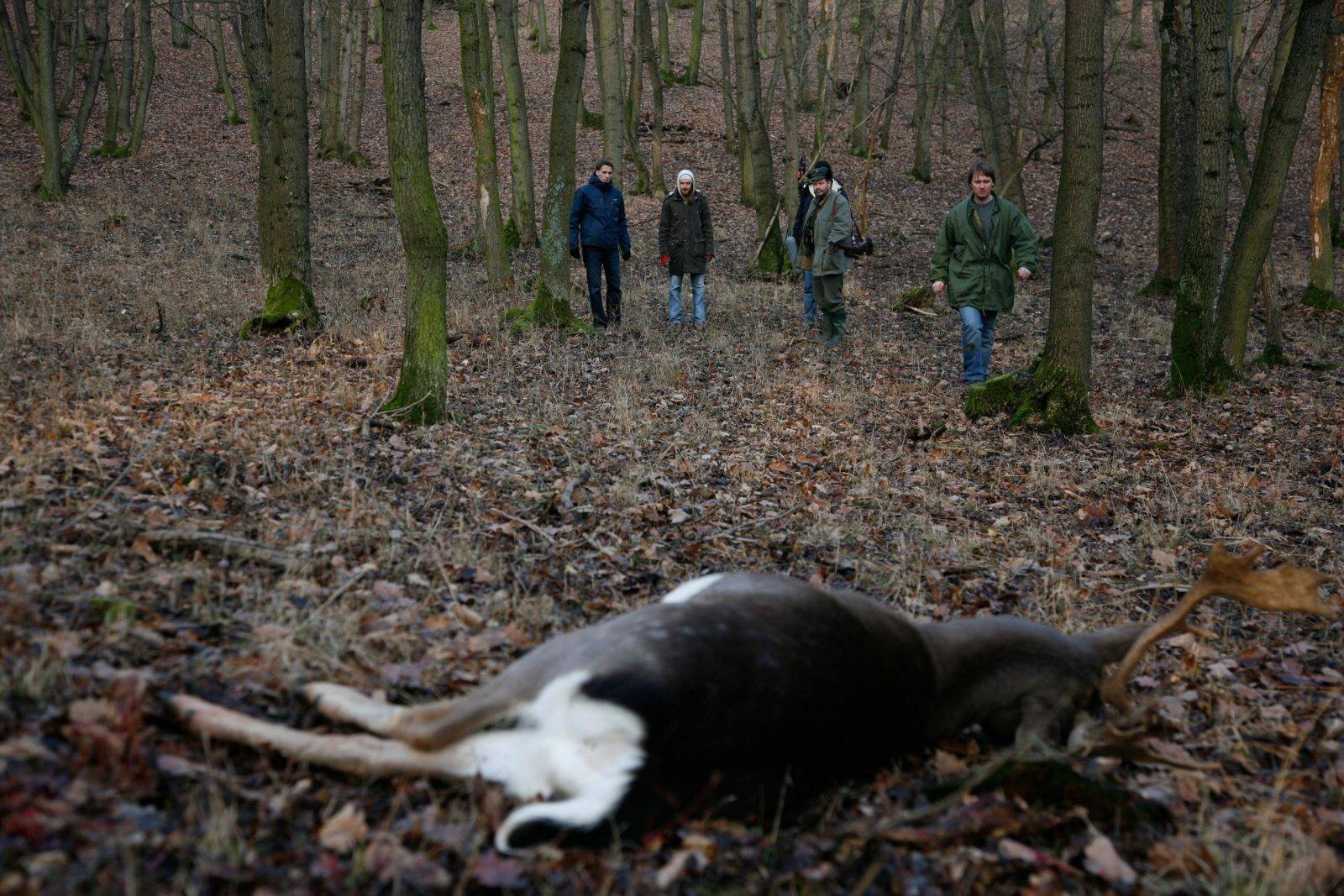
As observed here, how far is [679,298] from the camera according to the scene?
539 inches

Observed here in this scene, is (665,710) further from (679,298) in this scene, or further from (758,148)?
(758,148)

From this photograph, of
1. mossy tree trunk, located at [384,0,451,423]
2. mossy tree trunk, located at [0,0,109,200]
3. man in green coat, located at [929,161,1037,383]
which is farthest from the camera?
mossy tree trunk, located at [0,0,109,200]

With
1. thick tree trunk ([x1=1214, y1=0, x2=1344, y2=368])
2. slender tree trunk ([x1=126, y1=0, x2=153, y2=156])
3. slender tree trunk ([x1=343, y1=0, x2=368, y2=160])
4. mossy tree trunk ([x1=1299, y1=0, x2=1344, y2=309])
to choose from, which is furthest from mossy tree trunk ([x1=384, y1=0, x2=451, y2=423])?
slender tree trunk ([x1=343, y1=0, x2=368, y2=160])

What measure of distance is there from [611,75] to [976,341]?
33.0 feet

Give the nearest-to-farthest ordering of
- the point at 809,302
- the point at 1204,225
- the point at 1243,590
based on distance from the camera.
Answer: the point at 1243,590
the point at 1204,225
the point at 809,302

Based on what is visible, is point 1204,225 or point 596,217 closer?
point 1204,225

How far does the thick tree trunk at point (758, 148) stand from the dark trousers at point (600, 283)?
5.12m

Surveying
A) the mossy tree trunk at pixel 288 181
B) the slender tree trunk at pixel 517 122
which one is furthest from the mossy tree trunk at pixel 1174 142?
the mossy tree trunk at pixel 288 181

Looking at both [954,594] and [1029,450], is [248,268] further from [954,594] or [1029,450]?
[954,594]

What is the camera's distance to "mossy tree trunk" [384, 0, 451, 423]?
7.49 m

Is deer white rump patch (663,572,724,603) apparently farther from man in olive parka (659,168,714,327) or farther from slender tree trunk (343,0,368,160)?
slender tree trunk (343,0,368,160)

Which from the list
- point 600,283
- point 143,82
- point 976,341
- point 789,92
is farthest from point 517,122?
point 143,82

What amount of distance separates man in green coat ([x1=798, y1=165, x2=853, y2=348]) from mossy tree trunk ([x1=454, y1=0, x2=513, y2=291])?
4420 millimetres

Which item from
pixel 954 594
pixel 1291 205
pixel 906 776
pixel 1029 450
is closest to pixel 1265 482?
→ pixel 1029 450
